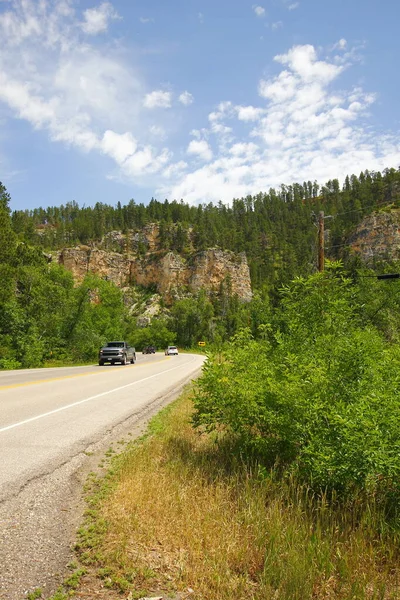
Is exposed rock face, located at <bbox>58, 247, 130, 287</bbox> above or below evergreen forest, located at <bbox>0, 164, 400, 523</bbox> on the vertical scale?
above

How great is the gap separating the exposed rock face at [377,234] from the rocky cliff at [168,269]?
1521 inches

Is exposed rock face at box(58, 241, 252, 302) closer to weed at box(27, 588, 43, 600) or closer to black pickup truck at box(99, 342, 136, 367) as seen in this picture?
black pickup truck at box(99, 342, 136, 367)

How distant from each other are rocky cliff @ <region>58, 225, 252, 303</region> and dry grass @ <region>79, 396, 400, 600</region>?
126541 millimetres

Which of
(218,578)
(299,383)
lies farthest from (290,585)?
(299,383)

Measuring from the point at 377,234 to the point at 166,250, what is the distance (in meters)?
71.5

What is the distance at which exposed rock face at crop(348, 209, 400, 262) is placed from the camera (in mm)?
127062

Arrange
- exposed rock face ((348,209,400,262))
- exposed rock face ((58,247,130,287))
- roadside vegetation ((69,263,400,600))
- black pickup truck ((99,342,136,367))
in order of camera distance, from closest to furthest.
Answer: roadside vegetation ((69,263,400,600)), black pickup truck ((99,342,136,367)), exposed rock face ((348,209,400,262)), exposed rock face ((58,247,130,287))

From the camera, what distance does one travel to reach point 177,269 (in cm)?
13650

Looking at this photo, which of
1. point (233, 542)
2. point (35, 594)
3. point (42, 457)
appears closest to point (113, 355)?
point (42, 457)

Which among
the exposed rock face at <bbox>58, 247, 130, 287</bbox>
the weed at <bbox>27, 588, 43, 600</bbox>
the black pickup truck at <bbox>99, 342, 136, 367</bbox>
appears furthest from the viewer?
the exposed rock face at <bbox>58, 247, 130, 287</bbox>

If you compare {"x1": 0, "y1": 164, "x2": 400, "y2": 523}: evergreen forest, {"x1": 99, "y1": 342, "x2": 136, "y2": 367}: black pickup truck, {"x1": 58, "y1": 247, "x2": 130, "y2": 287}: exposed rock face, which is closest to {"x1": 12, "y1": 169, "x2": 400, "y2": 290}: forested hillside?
{"x1": 58, "y1": 247, "x2": 130, "y2": 287}: exposed rock face

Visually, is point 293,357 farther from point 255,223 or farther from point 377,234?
point 255,223

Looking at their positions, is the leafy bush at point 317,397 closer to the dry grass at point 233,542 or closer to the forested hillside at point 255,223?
the dry grass at point 233,542

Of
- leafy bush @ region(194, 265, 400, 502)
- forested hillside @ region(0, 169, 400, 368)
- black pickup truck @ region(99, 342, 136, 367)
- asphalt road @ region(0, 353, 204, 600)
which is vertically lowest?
black pickup truck @ region(99, 342, 136, 367)
